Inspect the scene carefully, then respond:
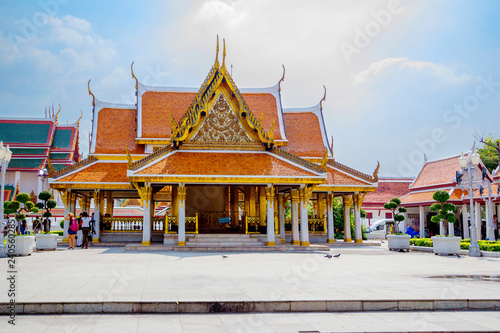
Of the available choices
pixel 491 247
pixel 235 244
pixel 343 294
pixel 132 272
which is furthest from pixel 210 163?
pixel 343 294

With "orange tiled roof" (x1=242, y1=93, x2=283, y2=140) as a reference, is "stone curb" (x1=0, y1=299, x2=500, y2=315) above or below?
below

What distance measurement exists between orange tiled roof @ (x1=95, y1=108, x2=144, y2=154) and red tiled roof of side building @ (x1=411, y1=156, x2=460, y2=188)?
2151cm

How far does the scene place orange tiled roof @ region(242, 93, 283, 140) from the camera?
88.2 ft

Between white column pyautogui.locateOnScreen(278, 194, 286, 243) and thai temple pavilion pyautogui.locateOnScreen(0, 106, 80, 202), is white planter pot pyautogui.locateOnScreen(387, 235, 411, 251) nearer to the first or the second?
white column pyautogui.locateOnScreen(278, 194, 286, 243)

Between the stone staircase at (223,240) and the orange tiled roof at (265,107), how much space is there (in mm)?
8764

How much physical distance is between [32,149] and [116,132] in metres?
21.2

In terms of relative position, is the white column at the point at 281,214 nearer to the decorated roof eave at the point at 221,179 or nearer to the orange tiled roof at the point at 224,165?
the orange tiled roof at the point at 224,165

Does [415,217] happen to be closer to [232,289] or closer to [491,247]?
[491,247]

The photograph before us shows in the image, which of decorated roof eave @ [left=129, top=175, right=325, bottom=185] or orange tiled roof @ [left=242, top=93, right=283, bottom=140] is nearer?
decorated roof eave @ [left=129, top=175, right=325, bottom=185]

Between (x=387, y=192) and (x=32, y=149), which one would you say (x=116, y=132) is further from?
(x=387, y=192)

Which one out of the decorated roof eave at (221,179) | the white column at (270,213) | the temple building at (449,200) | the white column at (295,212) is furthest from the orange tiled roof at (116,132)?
the temple building at (449,200)

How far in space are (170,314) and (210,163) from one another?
12.9 meters

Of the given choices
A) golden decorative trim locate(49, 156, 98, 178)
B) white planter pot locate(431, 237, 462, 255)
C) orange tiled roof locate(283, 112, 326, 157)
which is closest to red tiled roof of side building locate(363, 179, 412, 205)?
orange tiled roof locate(283, 112, 326, 157)

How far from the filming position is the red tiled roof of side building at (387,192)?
47.7 metres
